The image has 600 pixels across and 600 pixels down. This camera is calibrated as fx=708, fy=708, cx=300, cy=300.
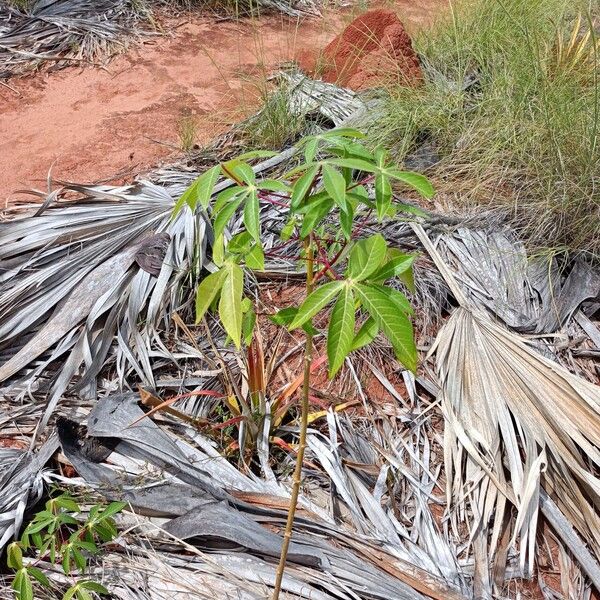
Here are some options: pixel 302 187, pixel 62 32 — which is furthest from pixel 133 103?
pixel 302 187

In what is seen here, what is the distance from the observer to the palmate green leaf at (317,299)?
1.31 meters

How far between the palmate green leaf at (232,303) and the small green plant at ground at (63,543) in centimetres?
84

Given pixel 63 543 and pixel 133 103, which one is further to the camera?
pixel 133 103

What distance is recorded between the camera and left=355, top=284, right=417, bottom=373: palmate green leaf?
1275 mm

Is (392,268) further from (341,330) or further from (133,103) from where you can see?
(133,103)

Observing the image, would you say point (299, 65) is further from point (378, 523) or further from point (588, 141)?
point (378, 523)

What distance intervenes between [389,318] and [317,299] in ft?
0.46

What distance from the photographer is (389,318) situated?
4.18ft

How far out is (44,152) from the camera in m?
4.11

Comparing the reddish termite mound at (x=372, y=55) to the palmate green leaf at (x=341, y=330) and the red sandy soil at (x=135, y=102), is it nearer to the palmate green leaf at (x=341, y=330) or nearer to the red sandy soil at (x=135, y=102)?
the red sandy soil at (x=135, y=102)

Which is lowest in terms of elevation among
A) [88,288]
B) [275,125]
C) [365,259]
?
[88,288]

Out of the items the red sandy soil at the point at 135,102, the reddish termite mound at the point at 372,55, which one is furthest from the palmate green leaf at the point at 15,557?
the reddish termite mound at the point at 372,55

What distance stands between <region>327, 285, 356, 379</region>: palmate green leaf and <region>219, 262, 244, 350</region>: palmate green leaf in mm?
215

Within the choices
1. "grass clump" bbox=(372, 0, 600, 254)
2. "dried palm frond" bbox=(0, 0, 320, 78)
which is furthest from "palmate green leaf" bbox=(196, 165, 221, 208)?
"dried palm frond" bbox=(0, 0, 320, 78)
